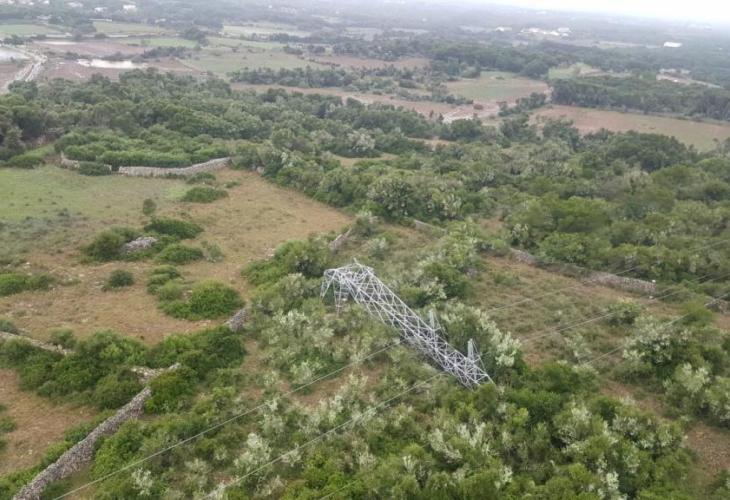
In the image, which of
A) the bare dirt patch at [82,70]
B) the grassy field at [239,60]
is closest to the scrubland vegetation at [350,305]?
the bare dirt patch at [82,70]

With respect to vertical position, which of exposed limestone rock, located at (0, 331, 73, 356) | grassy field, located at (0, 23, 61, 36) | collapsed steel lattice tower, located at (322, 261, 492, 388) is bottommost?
grassy field, located at (0, 23, 61, 36)

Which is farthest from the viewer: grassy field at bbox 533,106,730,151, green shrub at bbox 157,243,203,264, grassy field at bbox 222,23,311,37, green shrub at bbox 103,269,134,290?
grassy field at bbox 222,23,311,37

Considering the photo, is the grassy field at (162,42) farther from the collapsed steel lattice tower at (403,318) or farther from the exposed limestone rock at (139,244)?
the collapsed steel lattice tower at (403,318)

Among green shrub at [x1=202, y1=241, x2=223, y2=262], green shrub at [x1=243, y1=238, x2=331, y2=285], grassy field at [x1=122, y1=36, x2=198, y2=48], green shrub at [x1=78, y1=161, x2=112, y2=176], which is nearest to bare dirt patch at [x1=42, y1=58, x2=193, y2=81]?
grassy field at [x1=122, y1=36, x2=198, y2=48]

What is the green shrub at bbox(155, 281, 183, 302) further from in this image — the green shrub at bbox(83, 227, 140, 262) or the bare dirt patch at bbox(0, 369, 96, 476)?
the bare dirt patch at bbox(0, 369, 96, 476)

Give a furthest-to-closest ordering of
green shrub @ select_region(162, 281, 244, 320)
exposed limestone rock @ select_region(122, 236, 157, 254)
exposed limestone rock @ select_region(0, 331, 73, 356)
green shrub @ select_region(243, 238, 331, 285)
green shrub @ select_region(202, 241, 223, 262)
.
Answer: green shrub @ select_region(202, 241, 223, 262) < exposed limestone rock @ select_region(122, 236, 157, 254) < green shrub @ select_region(243, 238, 331, 285) < green shrub @ select_region(162, 281, 244, 320) < exposed limestone rock @ select_region(0, 331, 73, 356)

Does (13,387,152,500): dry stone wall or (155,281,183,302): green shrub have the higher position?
(13,387,152,500): dry stone wall

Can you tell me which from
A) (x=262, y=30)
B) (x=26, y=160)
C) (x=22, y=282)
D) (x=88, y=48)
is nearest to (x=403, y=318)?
(x=22, y=282)
